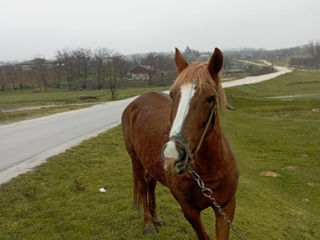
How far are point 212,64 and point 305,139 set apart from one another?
1486cm

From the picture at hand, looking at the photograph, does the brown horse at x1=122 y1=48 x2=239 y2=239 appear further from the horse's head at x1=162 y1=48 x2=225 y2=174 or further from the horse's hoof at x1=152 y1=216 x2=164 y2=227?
the horse's hoof at x1=152 y1=216 x2=164 y2=227

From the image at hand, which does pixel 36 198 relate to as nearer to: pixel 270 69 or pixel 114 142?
pixel 114 142

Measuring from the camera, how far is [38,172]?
7.88 m

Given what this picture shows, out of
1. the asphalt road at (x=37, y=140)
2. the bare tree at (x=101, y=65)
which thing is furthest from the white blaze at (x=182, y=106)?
the bare tree at (x=101, y=65)

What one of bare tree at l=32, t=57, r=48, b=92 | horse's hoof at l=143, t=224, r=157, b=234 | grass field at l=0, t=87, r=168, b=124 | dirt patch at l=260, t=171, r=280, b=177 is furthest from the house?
horse's hoof at l=143, t=224, r=157, b=234

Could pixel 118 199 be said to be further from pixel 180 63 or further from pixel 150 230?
pixel 180 63

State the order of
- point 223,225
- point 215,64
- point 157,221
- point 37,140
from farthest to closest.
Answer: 1. point 37,140
2. point 157,221
3. point 223,225
4. point 215,64

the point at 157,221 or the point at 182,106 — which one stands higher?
the point at 182,106

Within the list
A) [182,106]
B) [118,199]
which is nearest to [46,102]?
[118,199]

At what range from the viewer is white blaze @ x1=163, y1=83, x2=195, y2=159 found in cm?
190

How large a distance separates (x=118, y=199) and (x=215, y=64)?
4.39 m

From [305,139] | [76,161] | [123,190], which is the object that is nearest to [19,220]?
[123,190]

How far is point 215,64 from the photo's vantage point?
227 centimetres

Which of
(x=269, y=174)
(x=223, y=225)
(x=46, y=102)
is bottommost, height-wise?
(x=269, y=174)
